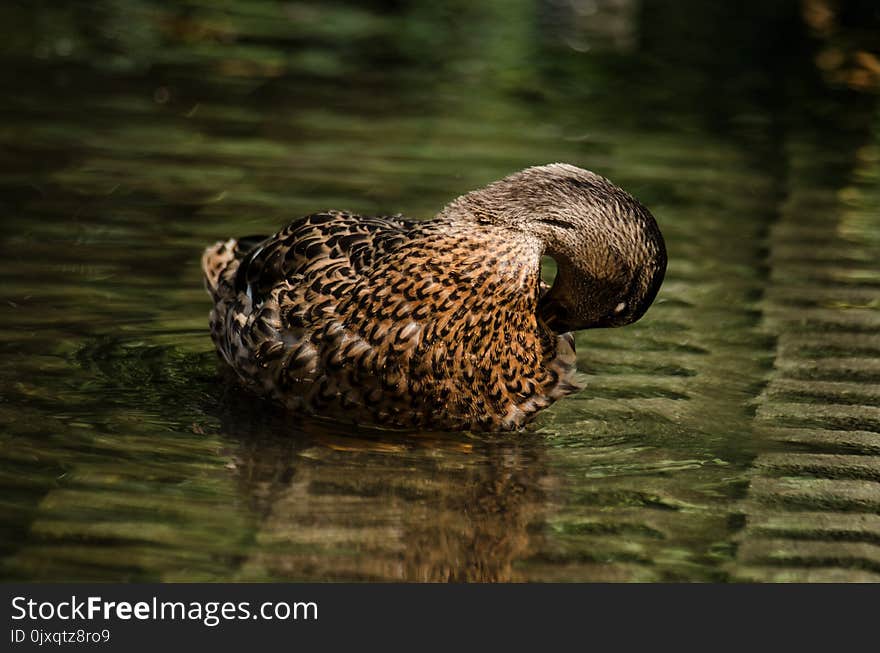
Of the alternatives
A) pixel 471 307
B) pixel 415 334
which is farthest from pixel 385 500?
pixel 471 307

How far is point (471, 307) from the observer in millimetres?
6547

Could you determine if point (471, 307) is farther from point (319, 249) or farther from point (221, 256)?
point (221, 256)

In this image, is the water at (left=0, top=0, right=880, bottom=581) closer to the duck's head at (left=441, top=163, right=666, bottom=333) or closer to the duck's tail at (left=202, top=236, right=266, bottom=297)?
the duck's tail at (left=202, top=236, right=266, bottom=297)

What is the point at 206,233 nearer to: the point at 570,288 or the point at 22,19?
the point at 570,288

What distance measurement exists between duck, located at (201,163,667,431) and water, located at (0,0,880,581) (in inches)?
8.3

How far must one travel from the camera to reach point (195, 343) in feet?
26.2

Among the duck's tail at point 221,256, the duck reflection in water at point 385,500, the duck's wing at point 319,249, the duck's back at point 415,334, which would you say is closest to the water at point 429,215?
the duck reflection in water at point 385,500

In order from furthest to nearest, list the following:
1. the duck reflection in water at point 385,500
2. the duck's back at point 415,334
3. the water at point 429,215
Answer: the duck's back at point 415,334 → the water at point 429,215 → the duck reflection in water at point 385,500

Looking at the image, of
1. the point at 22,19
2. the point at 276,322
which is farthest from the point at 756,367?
the point at 22,19

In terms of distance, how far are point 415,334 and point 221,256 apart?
175 cm

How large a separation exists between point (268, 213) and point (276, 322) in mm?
3046

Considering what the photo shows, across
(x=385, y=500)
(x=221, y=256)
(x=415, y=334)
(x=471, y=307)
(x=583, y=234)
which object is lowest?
(x=385, y=500)

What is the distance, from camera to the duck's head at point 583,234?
6.39 m

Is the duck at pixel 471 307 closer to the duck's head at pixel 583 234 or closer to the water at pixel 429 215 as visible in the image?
the duck's head at pixel 583 234
